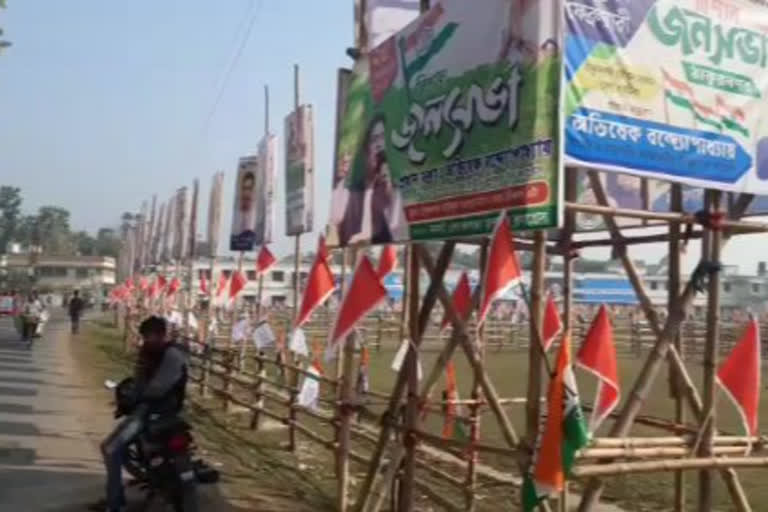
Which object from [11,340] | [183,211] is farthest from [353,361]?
[11,340]

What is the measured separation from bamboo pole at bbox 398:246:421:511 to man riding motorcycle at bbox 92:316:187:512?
1.74 metres

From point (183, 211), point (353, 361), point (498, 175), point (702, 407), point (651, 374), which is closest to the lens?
point (498, 175)

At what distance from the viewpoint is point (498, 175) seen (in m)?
5.25

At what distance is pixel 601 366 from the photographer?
5.43 m

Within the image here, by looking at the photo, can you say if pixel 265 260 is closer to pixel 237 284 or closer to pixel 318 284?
pixel 237 284

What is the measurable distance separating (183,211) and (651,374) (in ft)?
62.2

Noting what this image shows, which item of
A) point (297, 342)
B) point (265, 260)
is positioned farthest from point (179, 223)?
point (297, 342)

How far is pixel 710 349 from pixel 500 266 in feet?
5.48

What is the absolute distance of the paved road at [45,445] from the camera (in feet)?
26.6

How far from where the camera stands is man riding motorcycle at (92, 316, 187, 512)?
702 cm

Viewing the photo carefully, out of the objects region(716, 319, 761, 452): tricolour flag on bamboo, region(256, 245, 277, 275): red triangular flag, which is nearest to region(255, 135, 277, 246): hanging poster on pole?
region(256, 245, 277, 275): red triangular flag

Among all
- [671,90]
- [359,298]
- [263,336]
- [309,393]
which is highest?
[671,90]

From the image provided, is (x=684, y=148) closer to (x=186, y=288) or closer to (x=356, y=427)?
(x=356, y=427)

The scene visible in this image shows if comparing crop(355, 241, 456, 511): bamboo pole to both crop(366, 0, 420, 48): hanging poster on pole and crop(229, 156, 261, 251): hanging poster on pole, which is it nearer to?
crop(366, 0, 420, 48): hanging poster on pole
